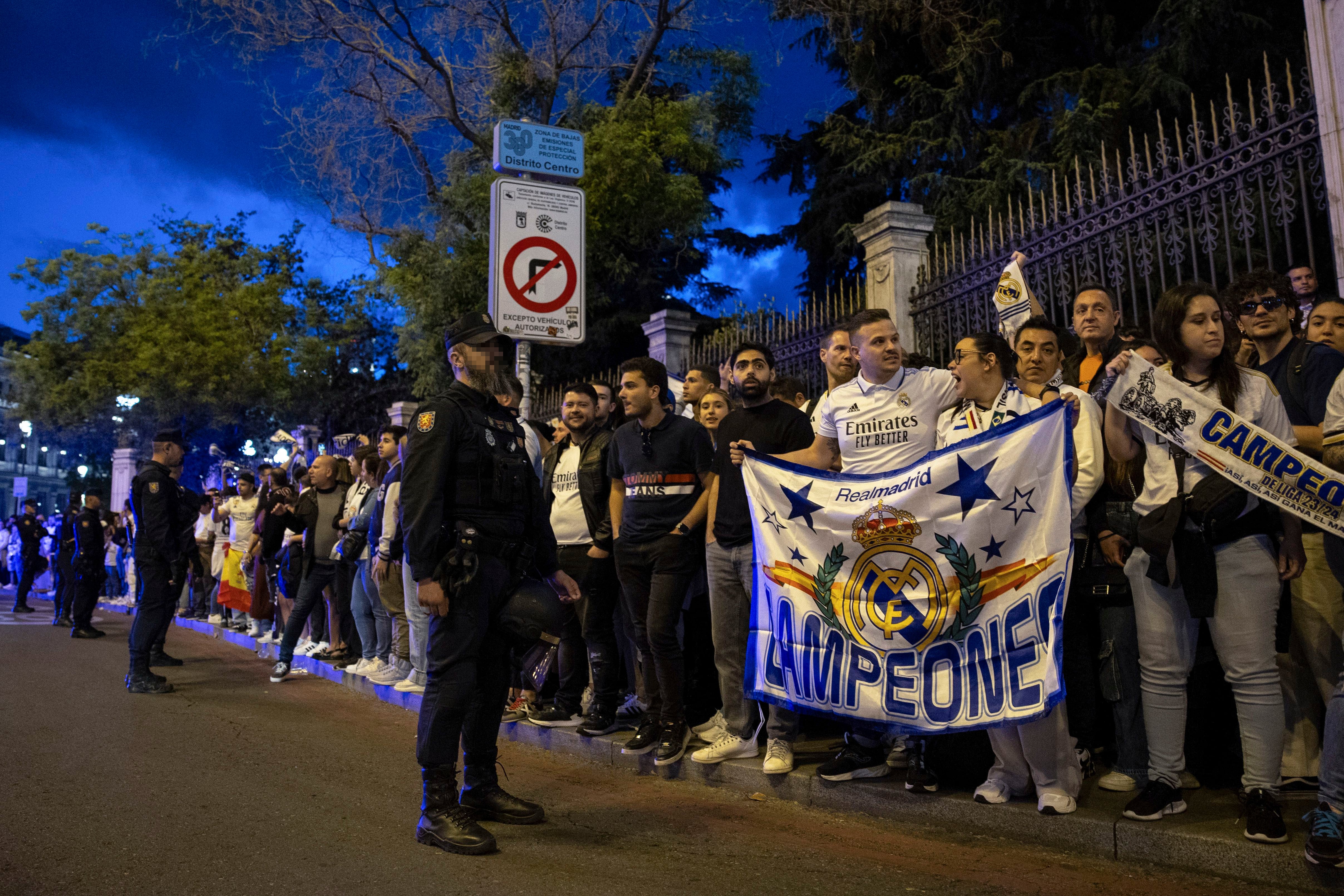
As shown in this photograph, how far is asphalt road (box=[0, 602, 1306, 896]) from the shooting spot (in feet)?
11.8

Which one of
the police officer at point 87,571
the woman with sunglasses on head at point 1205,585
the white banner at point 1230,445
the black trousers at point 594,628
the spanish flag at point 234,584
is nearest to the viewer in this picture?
the white banner at point 1230,445

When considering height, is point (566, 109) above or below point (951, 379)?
above

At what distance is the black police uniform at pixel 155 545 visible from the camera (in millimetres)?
8742

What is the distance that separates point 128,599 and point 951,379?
69.6ft

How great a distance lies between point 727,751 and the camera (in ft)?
17.5

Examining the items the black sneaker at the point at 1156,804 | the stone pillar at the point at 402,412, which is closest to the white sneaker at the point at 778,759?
the black sneaker at the point at 1156,804

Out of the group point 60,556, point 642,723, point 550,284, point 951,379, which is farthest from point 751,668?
point 60,556

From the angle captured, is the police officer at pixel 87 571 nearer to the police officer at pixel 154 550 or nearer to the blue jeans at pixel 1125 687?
the police officer at pixel 154 550

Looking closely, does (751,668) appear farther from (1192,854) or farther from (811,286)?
(811,286)

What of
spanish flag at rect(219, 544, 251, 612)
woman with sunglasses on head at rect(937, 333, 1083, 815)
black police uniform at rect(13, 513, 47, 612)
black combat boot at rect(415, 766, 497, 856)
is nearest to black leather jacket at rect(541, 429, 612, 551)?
black combat boot at rect(415, 766, 497, 856)

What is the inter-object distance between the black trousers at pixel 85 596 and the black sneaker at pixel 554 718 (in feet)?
34.7

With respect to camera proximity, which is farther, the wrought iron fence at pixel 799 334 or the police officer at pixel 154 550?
the wrought iron fence at pixel 799 334

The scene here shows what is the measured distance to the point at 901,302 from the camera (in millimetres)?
9609

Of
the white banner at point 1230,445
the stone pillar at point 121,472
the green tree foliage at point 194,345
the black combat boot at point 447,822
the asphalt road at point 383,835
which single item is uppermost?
the green tree foliage at point 194,345
